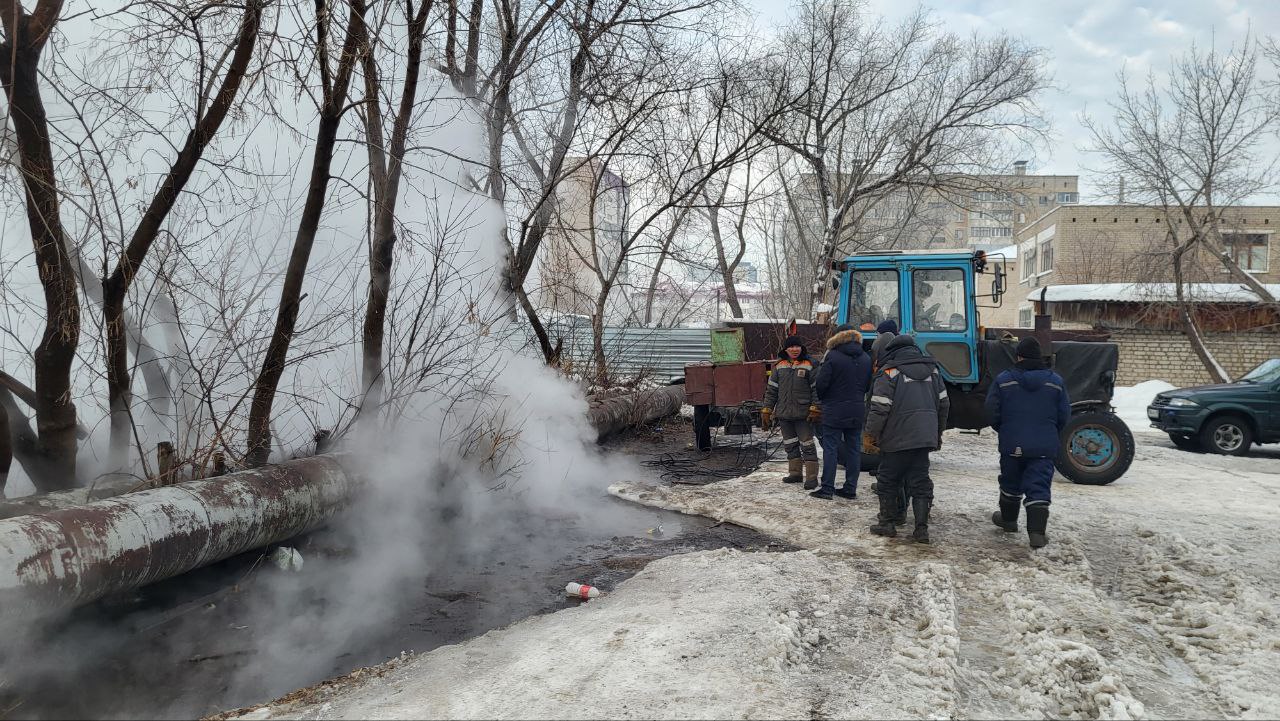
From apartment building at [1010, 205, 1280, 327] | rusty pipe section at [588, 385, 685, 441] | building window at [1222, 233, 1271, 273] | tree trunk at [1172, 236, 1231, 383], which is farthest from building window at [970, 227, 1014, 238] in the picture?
rusty pipe section at [588, 385, 685, 441]

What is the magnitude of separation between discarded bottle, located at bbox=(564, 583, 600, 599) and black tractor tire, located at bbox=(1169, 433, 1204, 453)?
35.8 ft

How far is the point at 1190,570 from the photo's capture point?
5238 millimetres

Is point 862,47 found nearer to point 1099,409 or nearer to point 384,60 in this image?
point 1099,409

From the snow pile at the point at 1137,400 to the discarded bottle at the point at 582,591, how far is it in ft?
47.4

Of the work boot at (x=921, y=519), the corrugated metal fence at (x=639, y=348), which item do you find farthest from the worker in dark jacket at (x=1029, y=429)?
the corrugated metal fence at (x=639, y=348)

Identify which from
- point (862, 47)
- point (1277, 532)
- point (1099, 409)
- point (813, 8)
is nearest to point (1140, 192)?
point (862, 47)

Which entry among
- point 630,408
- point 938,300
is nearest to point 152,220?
point 630,408

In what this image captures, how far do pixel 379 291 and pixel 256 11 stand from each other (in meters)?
2.10

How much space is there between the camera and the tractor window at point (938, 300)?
28.1 ft

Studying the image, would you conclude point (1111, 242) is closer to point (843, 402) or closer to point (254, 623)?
point (843, 402)

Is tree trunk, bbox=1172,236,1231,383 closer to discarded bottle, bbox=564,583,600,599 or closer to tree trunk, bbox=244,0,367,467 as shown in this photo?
discarded bottle, bbox=564,583,600,599

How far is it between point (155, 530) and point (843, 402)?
541 centimetres

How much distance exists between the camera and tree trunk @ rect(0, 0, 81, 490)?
15.1ft

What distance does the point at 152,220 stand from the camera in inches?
198
